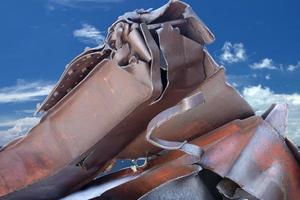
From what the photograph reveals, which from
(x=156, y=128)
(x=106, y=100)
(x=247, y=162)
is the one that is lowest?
(x=247, y=162)

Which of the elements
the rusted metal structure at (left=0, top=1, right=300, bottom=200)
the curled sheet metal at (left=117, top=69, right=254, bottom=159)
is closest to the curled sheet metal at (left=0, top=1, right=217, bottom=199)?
the rusted metal structure at (left=0, top=1, right=300, bottom=200)

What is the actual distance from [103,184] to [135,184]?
431 mm

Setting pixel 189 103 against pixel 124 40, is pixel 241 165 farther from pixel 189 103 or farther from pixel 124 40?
pixel 124 40

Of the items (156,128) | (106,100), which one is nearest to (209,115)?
(156,128)

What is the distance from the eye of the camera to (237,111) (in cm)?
324

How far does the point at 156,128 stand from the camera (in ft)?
10.00

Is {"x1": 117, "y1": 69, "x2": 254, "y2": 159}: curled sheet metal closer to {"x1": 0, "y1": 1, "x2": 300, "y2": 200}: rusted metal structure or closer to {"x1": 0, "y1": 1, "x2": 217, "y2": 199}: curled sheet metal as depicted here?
{"x1": 0, "y1": 1, "x2": 300, "y2": 200}: rusted metal structure

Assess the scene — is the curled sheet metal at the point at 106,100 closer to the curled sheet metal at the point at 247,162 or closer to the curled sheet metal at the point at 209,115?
the curled sheet metal at the point at 209,115

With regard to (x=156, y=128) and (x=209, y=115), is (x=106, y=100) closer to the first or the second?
(x=156, y=128)

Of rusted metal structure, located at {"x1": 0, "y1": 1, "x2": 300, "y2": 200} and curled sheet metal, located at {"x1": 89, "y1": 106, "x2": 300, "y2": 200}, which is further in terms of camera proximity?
curled sheet metal, located at {"x1": 89, "y1": 106, "x2": 300, "y2": 200}

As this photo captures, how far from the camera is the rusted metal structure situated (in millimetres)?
2672

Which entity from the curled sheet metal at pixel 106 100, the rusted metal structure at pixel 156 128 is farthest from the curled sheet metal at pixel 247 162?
the curled sheet metal at pixel 106 100

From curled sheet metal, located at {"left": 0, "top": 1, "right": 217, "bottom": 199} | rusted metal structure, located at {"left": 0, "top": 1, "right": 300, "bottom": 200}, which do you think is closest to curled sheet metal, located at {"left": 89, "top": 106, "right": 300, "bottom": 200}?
rusted metal structure, located at {"left": 0, "top": 1, "right": 300, "bottom": 200}

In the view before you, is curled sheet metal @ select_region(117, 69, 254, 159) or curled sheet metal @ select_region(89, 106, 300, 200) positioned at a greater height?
curled sheet metal @ select_region(117, 69, 254, 159)
